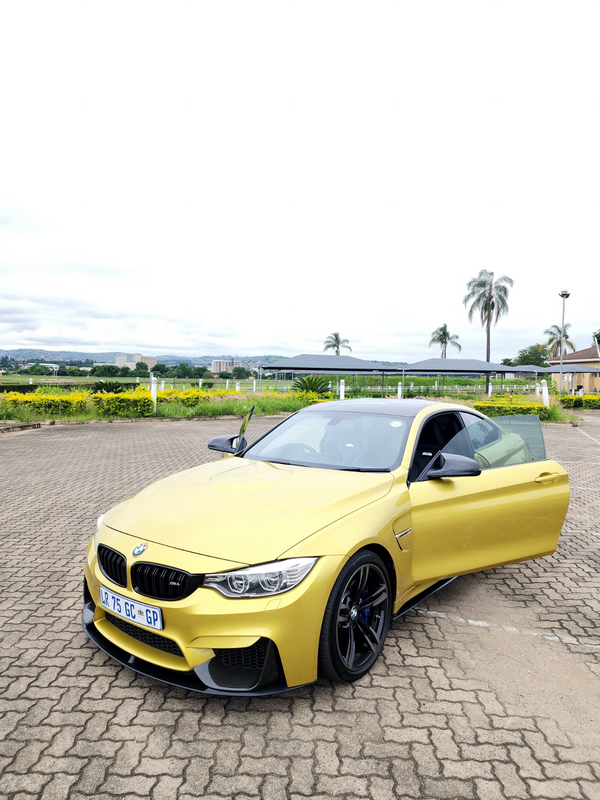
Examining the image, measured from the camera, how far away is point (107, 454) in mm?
11156

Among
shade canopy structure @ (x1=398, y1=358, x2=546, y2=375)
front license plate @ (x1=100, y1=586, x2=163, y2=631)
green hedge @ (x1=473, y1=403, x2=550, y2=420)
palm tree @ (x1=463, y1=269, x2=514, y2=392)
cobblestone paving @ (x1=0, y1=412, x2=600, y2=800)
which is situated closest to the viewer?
cobblestone paving @ (x1=0, y1=412, x2=600, y2=800)

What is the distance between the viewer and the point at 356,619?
2.86m

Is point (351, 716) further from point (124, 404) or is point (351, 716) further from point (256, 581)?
point (124, 404)

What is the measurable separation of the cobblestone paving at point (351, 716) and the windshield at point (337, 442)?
1.19 metres

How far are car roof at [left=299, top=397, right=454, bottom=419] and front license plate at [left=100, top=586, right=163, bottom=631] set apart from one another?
2302mm

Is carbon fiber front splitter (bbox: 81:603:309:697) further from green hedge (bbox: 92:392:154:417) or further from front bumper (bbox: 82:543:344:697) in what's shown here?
green hedge (bbox: 92:392:154:417)

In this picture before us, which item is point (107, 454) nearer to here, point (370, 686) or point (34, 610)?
point (34, 610)

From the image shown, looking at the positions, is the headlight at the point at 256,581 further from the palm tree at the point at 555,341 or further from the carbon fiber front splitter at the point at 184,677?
the palm tree at the point at 555,341

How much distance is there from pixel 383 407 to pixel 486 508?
114 centimetres

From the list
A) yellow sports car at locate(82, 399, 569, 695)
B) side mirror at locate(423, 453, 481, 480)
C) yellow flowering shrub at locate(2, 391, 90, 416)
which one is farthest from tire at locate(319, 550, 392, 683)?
yellow flowering shrub at locate(2, 391, 90, 416)

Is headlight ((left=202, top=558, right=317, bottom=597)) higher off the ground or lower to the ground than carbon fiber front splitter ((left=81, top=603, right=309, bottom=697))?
higher

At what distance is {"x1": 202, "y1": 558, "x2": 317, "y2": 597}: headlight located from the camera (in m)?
2.46

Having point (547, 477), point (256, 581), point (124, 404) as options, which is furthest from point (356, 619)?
point (124, 404)

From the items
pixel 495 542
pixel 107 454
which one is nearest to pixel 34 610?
pixel 495 542
